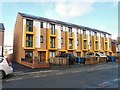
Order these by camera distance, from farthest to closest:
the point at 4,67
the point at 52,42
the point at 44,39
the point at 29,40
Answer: the point at 52,42, the point at 44,39, the point at 29,40, the point at 4,67

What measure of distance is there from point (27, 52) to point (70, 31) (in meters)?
11.6

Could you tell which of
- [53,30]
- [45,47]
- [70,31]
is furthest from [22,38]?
[70,31]

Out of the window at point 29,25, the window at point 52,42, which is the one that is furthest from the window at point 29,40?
the window at point 52,42

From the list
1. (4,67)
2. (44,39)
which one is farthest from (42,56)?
(4,67)

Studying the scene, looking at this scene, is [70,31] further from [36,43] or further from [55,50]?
[36,43]

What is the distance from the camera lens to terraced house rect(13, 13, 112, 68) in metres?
27.0

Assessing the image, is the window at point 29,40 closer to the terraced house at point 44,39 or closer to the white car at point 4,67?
the terraced house at point 44,39

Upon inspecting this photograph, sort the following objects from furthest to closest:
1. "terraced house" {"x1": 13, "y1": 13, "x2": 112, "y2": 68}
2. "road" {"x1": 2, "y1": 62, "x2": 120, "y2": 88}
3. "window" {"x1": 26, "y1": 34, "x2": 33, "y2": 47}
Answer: "window" {"x1": 26, "y1": 34, "x2": 33, "y2": 47}, "terraced house" {"x1": 13, "y1": 13, "x2": 112, "y2": 68}, "road" {"x1": 2, "y1": 62, "x2": 120, "y2": 88}

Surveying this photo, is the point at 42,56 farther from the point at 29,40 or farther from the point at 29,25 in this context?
the point at 29,25

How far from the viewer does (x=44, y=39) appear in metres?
29.8

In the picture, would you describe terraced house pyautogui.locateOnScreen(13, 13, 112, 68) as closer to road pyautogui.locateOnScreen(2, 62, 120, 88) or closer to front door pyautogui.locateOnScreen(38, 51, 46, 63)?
front door pyautogui.locateOnScreen(38, 51, 46, 63)

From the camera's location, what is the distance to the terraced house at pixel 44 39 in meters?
27.0

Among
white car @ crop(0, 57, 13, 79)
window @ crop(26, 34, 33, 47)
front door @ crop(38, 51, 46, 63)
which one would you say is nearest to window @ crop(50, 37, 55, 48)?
front door @ crop(38, 51, 46, 63)

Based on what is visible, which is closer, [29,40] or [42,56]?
[29,40]
